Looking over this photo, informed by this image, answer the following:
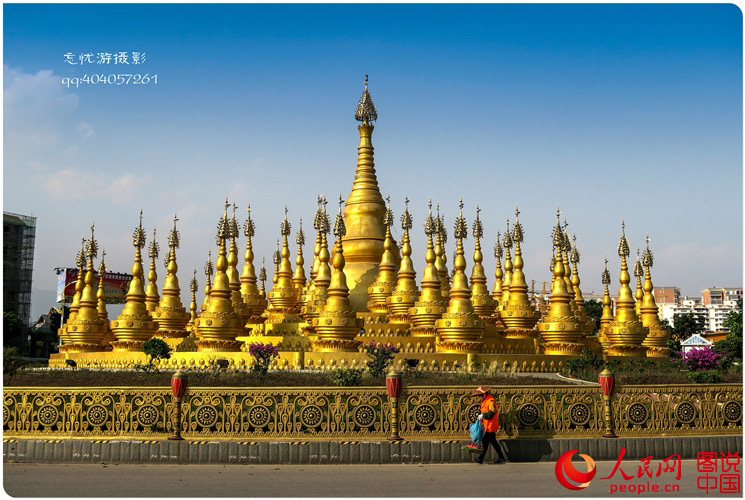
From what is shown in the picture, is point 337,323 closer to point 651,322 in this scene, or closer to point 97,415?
point 97,415

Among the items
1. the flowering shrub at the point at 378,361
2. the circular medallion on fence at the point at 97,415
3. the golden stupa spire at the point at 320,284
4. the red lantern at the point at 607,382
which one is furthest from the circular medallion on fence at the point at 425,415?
the golden stupa spire at the point at 320,284

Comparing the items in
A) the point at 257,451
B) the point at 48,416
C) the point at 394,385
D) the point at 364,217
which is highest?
the point at 364,217

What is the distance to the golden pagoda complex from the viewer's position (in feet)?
106

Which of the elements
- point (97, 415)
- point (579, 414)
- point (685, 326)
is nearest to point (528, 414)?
point (579, 414)

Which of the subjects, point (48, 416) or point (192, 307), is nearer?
point (48, 416)

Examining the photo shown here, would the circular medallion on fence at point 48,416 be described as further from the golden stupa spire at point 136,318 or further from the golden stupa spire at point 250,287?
the golden stupa spire at point 250,287

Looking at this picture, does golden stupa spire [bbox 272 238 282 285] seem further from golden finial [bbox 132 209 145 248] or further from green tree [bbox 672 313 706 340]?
green tree [bbox 672 313 706 340]

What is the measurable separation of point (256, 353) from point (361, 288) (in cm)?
1369

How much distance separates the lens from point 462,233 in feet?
124

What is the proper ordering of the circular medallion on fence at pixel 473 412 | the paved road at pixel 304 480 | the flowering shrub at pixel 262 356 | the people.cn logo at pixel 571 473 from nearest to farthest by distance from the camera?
the paved road at pixel 304 480
the people.cn logo at pixel 571 473
the circular medallion on fence at pixel 473 412
the flowering shrub at pixel 262 356

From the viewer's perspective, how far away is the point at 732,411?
17391mm

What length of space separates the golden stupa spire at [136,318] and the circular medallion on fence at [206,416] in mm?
23212

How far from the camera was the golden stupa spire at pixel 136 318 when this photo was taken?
127ft

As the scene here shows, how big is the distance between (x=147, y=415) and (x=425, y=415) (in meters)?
5.72
